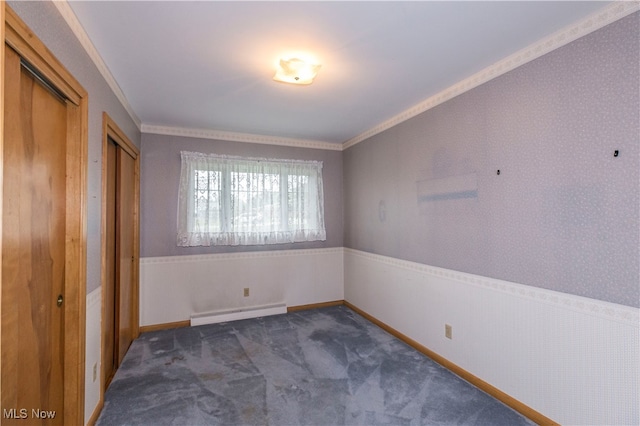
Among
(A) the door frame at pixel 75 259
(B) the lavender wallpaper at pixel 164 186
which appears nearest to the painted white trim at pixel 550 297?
(B) the lavender wallpaper at pixel 164 186

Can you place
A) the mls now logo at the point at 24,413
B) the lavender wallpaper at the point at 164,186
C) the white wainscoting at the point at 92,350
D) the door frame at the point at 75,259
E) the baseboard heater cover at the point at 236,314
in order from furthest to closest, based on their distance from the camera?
the baseboard heater cover at the point at 236,314 < the lavender wallpaper at the point at 164,186 < the white wainscoting at the point at 92,350 < the door frame at the point at 75,259 < the mls now logo at the point at 24,413

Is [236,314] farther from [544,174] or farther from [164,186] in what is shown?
[544,174]

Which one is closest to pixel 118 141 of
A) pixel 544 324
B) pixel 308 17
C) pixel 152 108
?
pixel 152 108

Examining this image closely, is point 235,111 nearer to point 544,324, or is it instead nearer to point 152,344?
point 152,344

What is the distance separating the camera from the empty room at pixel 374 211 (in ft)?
5.16

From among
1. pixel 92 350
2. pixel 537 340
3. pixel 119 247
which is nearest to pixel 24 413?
pixel 92 350

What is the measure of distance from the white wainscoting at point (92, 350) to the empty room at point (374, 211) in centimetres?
3

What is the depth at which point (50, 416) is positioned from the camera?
1589 mm

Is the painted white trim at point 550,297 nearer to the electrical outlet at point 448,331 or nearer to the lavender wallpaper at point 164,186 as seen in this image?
the electrical outlet at point 448,331

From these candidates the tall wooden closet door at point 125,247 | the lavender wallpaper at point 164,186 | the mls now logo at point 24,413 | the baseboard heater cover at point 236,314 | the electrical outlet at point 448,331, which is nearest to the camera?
the mls now logo at point 24,413

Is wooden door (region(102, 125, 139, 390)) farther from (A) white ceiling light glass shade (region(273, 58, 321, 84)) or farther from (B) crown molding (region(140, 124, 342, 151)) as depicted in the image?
(A) white ceiling light glass shade (region(273, 58, 321, 84))

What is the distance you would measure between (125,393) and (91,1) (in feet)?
8.52

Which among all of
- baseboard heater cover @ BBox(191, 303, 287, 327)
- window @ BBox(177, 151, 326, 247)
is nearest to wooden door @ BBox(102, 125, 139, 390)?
window @ BBox(177, 151, 326, 247)

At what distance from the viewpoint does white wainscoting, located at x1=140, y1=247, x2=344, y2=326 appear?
365 centimetres
